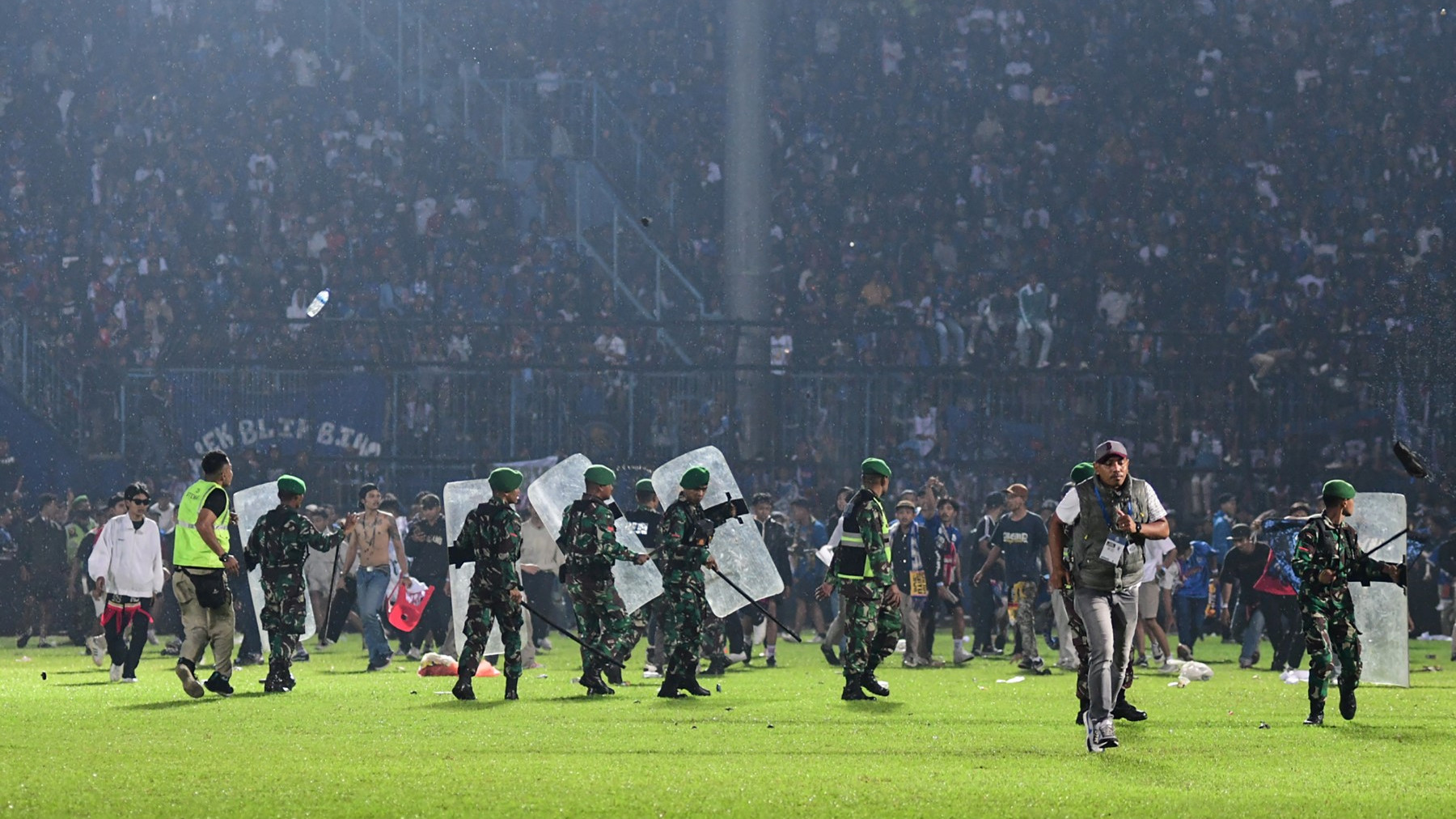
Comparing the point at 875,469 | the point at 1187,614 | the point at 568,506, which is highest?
the point at 875,469

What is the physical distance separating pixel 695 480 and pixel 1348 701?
4.84 metres

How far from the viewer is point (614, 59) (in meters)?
33.9

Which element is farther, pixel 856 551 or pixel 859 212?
pixel 859 212

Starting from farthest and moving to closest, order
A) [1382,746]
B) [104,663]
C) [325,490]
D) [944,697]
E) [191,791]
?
[325,490] < [104,663] < [944,697] < [1382,746] < [191,791]

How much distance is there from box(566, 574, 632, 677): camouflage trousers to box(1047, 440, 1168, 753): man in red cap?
5364mm

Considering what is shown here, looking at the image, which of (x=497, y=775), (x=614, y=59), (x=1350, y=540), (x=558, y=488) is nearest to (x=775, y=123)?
(x=614, y=59)

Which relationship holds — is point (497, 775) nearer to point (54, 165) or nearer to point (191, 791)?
point (191, 791)

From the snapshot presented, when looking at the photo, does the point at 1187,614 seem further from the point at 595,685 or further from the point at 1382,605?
the point at 595,685

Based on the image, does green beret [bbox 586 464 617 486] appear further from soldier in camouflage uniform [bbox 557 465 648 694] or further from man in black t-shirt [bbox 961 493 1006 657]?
man in black t-shirt [bbox 961 493 1006 657]

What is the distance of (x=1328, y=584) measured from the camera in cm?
1224

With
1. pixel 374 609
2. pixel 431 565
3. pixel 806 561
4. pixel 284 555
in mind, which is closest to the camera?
pixel 284 555

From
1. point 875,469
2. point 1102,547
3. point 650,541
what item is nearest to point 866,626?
point 875,469

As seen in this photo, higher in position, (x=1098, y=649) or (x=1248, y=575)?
(x=1248, y=575)

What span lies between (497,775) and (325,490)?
1855 cm
